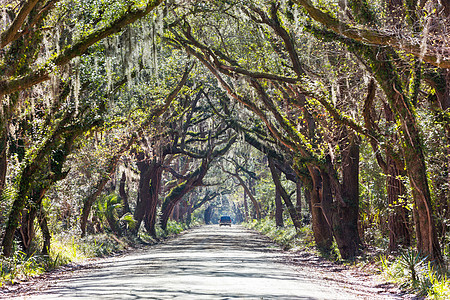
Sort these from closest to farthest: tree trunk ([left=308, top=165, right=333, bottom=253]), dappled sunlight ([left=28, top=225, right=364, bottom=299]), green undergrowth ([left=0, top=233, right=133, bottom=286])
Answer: dappled sunlight ([left=28, top=225, right=364, bottom=299]), green undergrowth ([left=0, top=233, right=133, bottom=286]), tree trunk ([left=308, top=165, right=333, bottom=253])

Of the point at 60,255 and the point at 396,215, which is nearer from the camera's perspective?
the point at 396,215

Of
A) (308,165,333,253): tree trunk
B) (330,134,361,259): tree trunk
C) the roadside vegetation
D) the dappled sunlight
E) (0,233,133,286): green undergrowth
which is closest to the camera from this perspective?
the dappled sunlight

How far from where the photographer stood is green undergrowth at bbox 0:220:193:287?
11945mm

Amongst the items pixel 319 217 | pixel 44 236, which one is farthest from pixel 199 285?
pixel 319 217

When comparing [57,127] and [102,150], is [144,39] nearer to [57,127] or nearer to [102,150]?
[57,127]

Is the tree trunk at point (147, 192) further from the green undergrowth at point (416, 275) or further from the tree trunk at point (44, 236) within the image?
the green undergrowth at point (416, 275)

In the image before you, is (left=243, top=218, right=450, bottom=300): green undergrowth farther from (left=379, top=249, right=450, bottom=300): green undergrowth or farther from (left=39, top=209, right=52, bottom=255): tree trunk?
(left=39, top=209, right=52, bottom=255): tree trunk

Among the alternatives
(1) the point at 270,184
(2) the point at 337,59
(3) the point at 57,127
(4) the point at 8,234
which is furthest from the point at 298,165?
(1) the point at 270,184

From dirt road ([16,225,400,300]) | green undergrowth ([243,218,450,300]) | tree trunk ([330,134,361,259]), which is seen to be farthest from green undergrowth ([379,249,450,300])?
tree trunk ([330,134,361,259])

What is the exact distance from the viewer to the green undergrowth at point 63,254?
39.2ft

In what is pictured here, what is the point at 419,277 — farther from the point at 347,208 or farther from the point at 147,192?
the point at 147,192

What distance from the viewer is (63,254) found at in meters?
16.5

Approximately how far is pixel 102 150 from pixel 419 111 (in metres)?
11.0

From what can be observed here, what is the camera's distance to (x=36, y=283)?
37.8 feet
